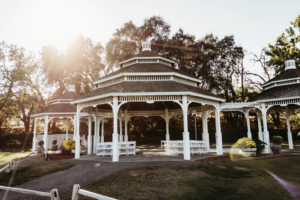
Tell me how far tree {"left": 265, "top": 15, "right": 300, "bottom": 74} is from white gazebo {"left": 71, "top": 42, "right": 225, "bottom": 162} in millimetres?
23391

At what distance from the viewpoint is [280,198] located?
254 inches

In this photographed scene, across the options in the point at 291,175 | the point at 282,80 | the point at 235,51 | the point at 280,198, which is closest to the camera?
the point at 280,198

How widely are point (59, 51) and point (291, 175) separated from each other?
37639mm

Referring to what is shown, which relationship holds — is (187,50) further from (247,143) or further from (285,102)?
(247,143)

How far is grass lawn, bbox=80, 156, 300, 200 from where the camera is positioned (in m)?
6.70

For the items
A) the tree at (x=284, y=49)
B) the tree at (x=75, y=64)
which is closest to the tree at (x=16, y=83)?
the tree at (x=75, y=64)

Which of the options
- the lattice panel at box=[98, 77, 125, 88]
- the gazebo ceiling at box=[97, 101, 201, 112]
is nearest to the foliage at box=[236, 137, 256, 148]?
the gazebo ceiling at box=[97, 101, 201, 112]

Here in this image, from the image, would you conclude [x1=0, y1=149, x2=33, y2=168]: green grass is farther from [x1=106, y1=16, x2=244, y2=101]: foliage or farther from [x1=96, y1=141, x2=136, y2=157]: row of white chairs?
[x1=106, y1=16, x2=244, y2=101]: foliage

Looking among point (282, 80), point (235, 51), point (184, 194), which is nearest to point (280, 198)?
point (184, 194)

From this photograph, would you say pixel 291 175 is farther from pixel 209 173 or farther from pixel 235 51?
pixel 235 51

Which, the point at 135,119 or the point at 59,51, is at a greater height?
the point at 59,51

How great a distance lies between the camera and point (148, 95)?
1311cm

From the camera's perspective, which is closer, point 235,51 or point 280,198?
point 280,198

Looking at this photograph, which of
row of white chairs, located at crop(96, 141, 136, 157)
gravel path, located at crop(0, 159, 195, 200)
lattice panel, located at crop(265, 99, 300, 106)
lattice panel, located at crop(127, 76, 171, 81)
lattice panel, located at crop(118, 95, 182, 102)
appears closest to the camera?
gravel path, located at crop(0, 159, 195, 200)
